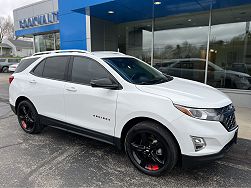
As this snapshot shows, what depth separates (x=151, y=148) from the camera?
3023 millimetres

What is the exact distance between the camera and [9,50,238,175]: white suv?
→ 2.70 metres

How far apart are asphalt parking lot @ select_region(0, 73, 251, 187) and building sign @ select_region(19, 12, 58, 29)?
10.4 m

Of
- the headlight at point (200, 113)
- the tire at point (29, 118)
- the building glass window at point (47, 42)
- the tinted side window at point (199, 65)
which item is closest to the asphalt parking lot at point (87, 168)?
the tire at point (29, 118)

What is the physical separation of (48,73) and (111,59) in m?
1.44

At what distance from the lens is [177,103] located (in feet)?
9.02

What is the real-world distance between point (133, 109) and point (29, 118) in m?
2.82


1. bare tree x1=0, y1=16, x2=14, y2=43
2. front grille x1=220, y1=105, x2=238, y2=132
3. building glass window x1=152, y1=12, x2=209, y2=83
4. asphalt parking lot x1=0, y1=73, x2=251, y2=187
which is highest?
bare tree x1=0, y1=16, x2=14, y2=43

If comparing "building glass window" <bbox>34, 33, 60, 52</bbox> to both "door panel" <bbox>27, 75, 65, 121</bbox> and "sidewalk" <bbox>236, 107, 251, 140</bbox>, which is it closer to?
"door panel" <bbox>27, 75, 65, 121</bbox>

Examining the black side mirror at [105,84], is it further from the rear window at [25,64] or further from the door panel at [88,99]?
the rear window at [25,64]

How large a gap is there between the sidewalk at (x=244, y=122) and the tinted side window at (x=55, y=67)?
3.84m

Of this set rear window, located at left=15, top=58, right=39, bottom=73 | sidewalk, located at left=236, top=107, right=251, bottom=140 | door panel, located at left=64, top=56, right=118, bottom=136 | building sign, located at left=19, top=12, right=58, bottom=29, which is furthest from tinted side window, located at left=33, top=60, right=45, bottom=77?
building sign, located at left=19, top=12, right=58, bottom=29

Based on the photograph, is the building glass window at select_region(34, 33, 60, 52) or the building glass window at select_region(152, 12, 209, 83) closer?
the building glass window at select_region(152, 12, 209, 83)

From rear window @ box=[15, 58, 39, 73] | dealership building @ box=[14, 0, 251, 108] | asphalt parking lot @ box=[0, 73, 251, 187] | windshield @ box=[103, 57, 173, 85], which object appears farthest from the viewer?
dealership building @ box=[14, 0, 251, 108]

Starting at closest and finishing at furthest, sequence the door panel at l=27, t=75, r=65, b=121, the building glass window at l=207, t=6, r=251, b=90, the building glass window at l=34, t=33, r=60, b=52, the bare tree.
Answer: the door panel at l=27, t=75, r=65, b=121 < the building glass window at l=207, t=6, r=251, b=90 < the building glass window at l=34, t=33, r=60, b=52 < the bare tree
